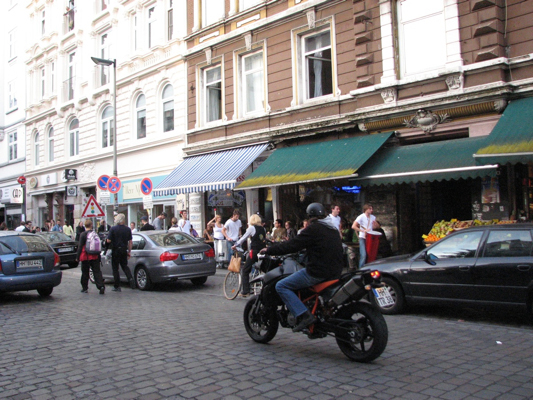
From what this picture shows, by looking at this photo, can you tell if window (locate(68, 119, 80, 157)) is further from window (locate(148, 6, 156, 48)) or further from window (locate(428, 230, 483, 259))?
window (locate(428, 230, 483, 259))

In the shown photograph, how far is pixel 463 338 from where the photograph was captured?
660 centimetres

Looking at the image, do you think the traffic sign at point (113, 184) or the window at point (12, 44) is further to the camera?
the window at point (12, 44)

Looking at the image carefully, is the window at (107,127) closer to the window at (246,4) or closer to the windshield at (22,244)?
the window at (246,4)

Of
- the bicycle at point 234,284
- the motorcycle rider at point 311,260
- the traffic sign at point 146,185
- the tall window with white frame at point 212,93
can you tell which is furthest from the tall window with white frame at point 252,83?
the motorcycle rider at point 311,260

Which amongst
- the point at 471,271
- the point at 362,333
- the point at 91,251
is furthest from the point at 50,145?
the point at 362,333

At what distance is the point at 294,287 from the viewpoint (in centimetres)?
571

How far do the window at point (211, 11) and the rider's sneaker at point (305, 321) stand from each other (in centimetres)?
1564

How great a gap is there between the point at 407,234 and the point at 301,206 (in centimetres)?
362

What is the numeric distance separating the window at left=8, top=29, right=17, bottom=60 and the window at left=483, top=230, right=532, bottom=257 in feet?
122

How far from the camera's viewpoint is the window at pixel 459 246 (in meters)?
7.69

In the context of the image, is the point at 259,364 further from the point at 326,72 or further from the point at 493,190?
the point at 326,72

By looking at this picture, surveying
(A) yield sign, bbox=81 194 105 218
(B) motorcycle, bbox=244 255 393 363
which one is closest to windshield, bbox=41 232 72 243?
(A) yield sign, bbox=81 194 105 218

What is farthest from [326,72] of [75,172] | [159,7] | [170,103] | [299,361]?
[75,172]

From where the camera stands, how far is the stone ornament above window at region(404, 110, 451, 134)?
492 inches
